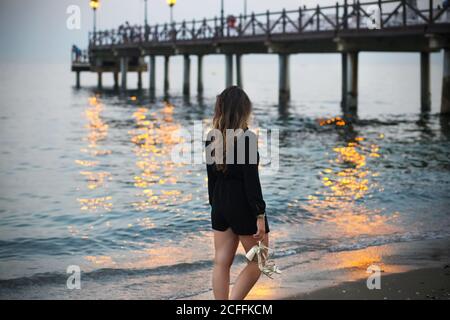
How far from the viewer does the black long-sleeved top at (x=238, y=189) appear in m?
4.89

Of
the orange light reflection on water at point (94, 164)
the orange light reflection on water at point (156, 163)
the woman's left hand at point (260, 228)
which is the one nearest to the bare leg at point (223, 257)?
the woman's left hand at point (260, 228)

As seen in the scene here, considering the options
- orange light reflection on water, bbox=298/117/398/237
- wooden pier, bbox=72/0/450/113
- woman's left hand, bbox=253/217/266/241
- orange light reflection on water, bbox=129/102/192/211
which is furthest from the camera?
wooden pier, bbox=72/0/450/113

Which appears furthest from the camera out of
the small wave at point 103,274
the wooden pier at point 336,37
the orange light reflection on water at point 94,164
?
the wooden pier at point 336,37

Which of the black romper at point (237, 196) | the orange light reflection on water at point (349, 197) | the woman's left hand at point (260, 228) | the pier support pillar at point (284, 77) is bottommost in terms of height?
the orange light reflection on water at point (349, 197)

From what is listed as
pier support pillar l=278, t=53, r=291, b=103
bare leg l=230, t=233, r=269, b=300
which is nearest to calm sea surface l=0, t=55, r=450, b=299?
bare leg l=230, t=233, r=269, b=300

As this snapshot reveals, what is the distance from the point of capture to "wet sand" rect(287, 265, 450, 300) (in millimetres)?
6055

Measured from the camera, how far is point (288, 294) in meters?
6.29

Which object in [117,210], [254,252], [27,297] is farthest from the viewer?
[117,210]

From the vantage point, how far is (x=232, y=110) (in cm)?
487

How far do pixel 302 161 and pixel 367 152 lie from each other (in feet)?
7.89

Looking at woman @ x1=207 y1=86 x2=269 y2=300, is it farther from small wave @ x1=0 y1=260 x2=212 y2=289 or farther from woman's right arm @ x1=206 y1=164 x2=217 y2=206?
small wave @ x1=0 y1=260 x2=212 y2=289

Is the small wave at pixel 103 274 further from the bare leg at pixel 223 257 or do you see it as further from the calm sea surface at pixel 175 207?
the bare leg at pixel 223 257
